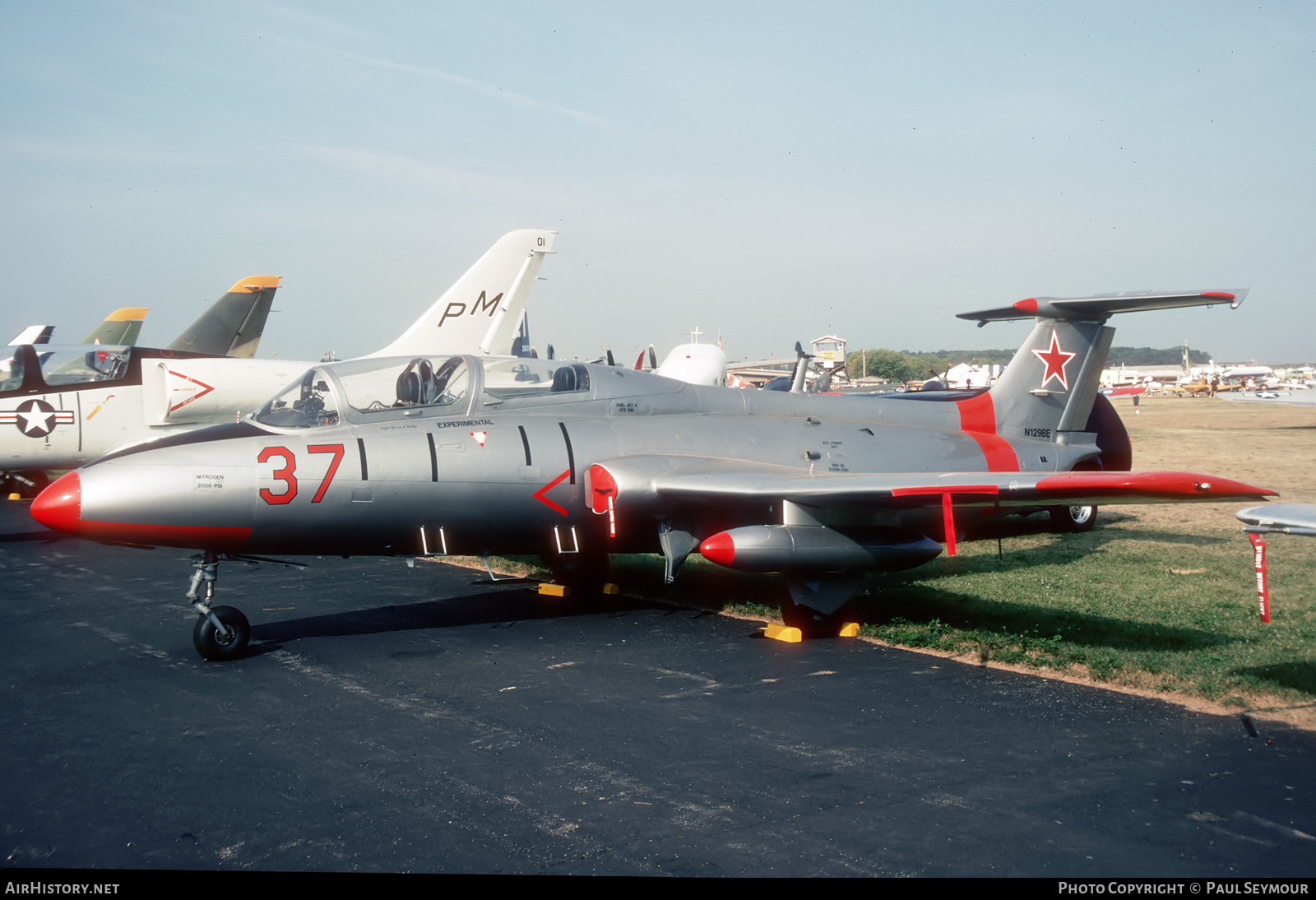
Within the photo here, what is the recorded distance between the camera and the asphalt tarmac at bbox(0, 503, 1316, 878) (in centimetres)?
414

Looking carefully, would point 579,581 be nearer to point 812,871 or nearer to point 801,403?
point 801,403

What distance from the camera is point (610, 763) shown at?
525cm

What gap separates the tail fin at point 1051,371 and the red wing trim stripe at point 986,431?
0.43 ft

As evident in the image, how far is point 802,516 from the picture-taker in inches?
327

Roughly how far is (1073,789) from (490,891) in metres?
3.00

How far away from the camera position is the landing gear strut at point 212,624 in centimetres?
751

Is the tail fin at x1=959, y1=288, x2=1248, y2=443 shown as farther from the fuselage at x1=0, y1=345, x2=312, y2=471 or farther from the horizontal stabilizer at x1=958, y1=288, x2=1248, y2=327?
the fuselage at x1=0, y1=345, x2=312, y2=471

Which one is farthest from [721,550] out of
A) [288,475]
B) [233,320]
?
[233,320]

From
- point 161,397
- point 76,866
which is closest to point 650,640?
point 76,866

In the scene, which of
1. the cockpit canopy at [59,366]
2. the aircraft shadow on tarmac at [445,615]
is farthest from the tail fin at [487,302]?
the aircraft shadow on tarmac at [445,615]

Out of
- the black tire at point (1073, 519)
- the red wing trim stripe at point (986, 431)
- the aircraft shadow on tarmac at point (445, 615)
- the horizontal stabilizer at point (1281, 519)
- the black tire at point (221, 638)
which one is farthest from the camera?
the black tire at point (1073, 519)

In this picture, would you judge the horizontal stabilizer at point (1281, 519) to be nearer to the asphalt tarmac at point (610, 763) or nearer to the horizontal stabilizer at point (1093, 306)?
the asphalt tarmac at point (610, 763)

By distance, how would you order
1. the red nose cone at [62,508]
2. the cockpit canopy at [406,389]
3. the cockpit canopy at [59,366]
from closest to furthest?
the red nose cone at [62,508] < the cockpit canopy at [406,389] < the cockpit canopy at [59,366]

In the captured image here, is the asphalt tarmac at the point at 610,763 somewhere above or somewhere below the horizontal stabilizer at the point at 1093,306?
below
